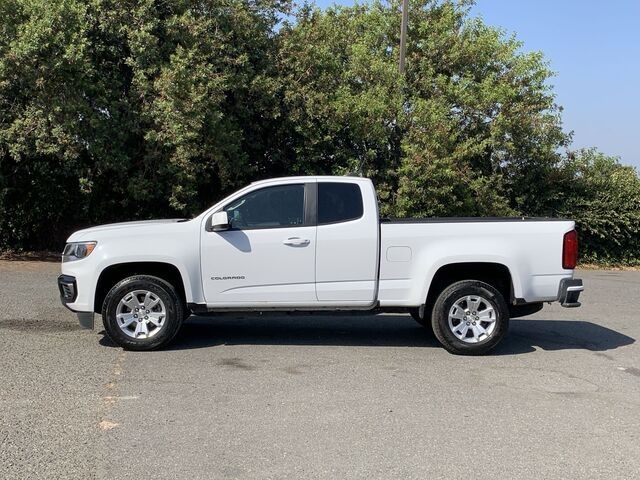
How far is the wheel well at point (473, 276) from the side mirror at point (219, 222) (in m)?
2.39

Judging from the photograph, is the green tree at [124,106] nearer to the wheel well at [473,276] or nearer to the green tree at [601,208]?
the wheel well at [473,276]

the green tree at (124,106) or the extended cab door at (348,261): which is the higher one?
the green tree at (124,106)

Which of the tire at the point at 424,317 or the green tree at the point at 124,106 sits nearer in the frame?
the tire at the point at 424,317

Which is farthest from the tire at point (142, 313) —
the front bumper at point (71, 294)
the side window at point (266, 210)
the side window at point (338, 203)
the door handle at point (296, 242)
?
the side window at point (338, 203)

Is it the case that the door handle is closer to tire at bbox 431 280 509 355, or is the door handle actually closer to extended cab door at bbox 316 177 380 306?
extended cab door at bbox 316 177 380 306

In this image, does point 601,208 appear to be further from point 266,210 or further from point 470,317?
point 266,210

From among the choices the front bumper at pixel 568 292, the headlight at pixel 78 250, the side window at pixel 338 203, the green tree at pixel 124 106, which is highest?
the green tree at pixel 124 106

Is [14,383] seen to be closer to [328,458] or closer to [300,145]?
[328,458]

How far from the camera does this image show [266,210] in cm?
745

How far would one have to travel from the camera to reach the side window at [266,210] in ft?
24.3

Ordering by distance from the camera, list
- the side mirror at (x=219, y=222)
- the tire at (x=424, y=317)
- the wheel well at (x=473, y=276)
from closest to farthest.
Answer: the side mirror at (x=219, y=222) → the wheel well at (x=473, y=276) → the tire at (x=424, y=317)

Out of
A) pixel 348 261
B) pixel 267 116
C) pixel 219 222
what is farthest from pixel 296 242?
pixel 267 116

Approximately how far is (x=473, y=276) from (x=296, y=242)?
2098mm

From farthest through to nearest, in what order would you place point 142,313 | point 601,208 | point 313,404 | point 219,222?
point 601,208 → point 142,313 → point 219,222 → point 313,404
